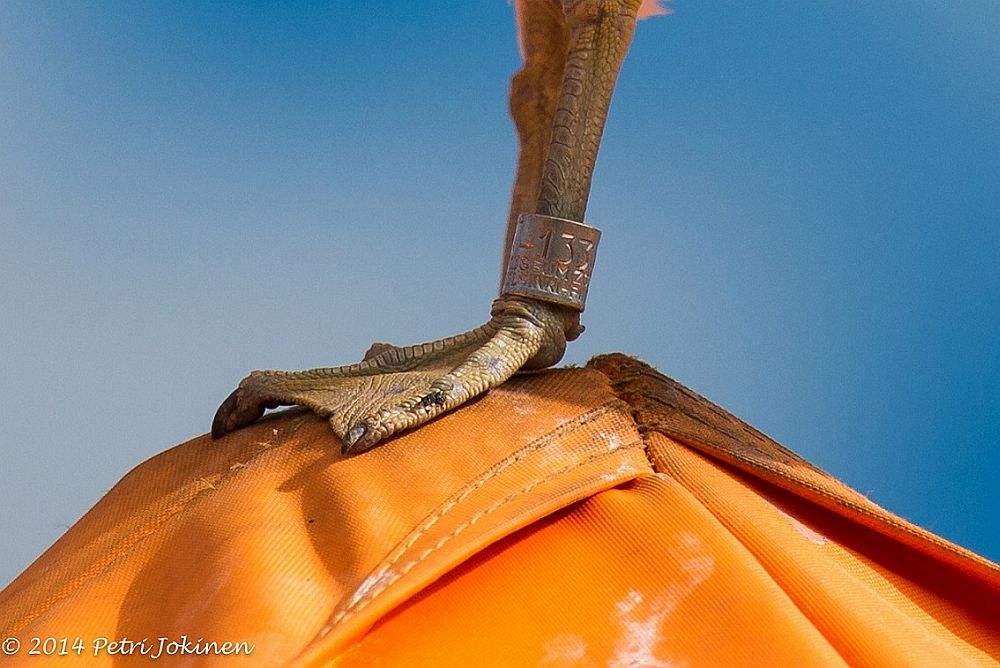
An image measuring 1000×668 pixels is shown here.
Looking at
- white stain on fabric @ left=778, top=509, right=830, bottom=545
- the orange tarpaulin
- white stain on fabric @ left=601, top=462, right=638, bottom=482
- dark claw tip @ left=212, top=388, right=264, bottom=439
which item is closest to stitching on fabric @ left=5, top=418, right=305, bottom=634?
the orange tarpaulin

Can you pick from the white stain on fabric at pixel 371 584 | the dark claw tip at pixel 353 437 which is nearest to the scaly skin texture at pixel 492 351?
the dark claw tip at pixel 353 437

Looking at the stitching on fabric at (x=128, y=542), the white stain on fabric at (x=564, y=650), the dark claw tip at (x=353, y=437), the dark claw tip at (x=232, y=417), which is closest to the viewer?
the white stain on fabric at (x=564, y=650)

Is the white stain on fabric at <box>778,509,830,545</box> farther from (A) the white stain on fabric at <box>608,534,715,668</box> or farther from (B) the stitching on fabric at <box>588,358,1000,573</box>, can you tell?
(A) the white stain on fabric at <box>608,534,715,668</box>

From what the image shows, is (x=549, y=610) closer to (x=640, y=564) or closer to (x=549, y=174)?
(x=640, y=564)

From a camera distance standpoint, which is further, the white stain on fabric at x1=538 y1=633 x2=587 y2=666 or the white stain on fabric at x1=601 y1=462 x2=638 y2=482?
the white stain on fabric at x1=601 y1=462 x2=638 y2=482

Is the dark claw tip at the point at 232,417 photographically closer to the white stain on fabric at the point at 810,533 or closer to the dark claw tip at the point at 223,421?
the dark claw tip at the point at 223,421

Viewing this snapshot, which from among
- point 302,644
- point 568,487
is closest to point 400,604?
point 302,644

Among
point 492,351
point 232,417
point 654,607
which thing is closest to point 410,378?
point 492,351
